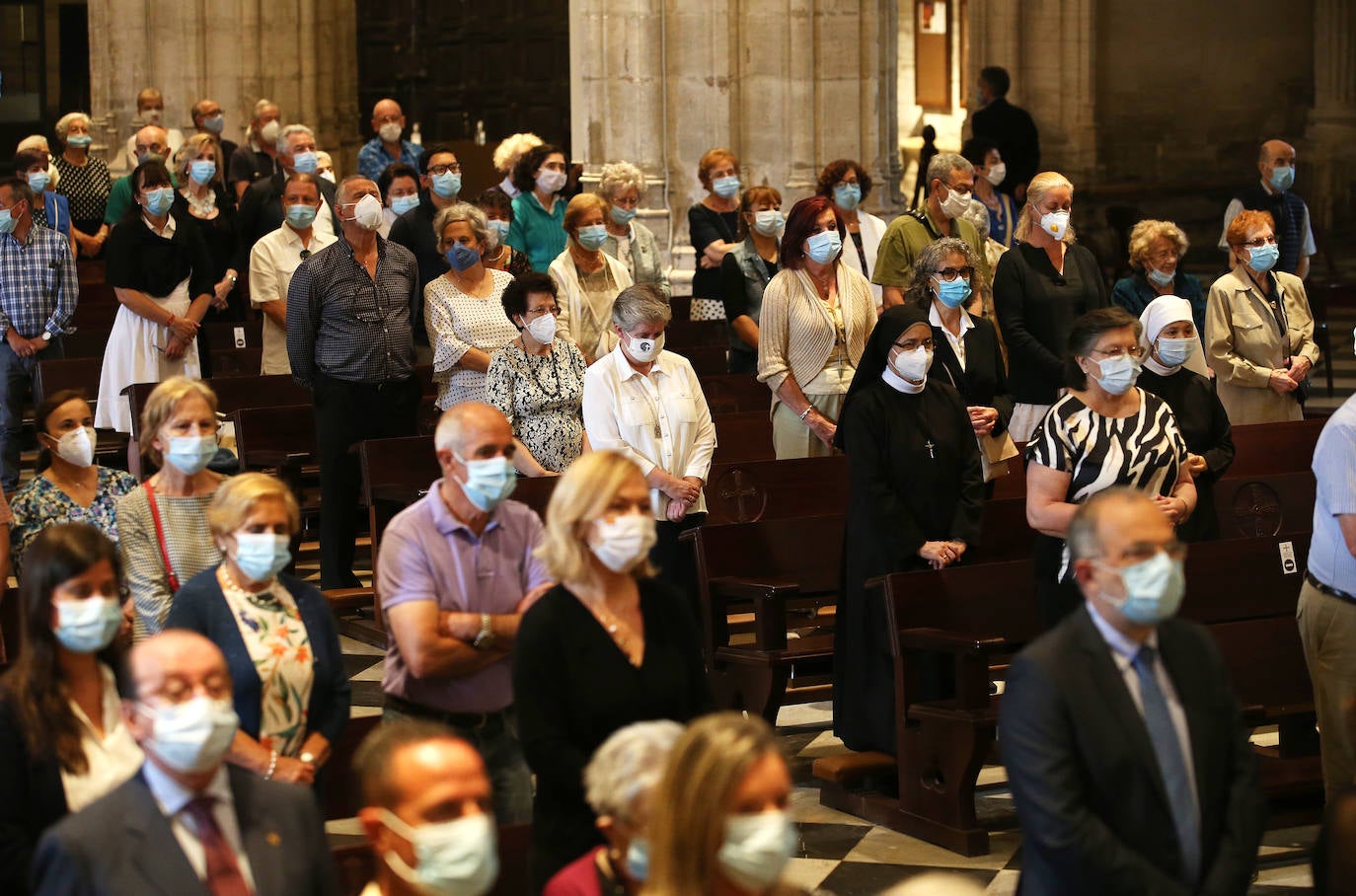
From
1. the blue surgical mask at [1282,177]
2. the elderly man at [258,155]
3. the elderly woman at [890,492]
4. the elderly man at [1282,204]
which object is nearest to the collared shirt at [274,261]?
the elderly man at [258,155]

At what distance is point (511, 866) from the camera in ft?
14.2

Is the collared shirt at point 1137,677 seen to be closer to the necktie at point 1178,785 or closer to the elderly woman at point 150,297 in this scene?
the necktie at point 1178,785

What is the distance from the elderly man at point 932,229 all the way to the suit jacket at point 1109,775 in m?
4.92

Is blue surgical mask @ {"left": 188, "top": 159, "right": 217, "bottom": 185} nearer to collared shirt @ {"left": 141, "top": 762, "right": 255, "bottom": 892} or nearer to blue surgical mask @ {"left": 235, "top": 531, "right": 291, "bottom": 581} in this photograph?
blue surgical mask @ {"left": 235, "top": 531, "right": 291, "bottom": 581}

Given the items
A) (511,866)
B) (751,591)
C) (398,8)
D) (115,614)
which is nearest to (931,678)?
(751,591)

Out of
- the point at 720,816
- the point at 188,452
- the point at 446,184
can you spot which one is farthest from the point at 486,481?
Answer: the point at 446,184

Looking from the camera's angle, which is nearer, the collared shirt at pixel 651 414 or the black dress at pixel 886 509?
the black dress at pixel 886 509

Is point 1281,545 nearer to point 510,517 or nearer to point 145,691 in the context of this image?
point 510,517

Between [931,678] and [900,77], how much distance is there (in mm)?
14781

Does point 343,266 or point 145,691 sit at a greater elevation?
point 343,266

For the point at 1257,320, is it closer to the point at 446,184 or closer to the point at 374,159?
the point at 446,184

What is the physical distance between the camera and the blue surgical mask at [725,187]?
11.2 meters

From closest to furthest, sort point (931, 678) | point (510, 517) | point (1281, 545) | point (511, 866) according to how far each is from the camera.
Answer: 1. point (511, 866)
2. point (510, 517)
3. point (931, 678)
4. point (1281, 545)

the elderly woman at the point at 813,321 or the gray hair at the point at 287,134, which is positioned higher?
the gray hair at the point at 287,134
